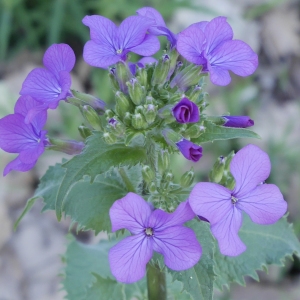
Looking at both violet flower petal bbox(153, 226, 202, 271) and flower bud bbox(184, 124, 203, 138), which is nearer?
violet flower petal bbox(153, 226, 202, 271)

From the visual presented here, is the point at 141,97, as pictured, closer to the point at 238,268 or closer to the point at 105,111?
the point at 105,111

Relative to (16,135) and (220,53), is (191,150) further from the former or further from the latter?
(16,135)

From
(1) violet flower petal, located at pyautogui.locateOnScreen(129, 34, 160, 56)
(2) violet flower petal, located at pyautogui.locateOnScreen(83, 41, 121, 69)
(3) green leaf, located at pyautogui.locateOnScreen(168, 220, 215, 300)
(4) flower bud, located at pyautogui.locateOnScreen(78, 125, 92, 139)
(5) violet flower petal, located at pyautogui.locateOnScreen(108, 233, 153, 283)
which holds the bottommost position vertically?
(3) green leaf, located at pyautogui.locateOnScreen(168, 220, 215, 300)

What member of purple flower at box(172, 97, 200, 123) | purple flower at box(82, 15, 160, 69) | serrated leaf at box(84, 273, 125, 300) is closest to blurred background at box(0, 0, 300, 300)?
serrated leaf at box(84, 273, 125, 300)

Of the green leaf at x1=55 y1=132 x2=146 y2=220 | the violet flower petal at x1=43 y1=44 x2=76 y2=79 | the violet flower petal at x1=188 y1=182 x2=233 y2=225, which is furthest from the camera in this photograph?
the violet flower petal at x1=43 y1=44 x2=76 y2=79

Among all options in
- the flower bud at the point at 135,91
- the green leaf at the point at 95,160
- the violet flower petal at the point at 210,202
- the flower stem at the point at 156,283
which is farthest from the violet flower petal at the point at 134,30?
the flower stem at the point at 156,283

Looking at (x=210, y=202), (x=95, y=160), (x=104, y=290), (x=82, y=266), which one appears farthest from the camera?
(x=82, y=266)

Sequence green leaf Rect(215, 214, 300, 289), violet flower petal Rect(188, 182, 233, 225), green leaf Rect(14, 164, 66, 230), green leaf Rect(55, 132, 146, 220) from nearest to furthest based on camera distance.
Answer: violet flower petal Rect(188, 182, 233, 225) < green leaf Rect(55, 132, 146, 220) < green leaf Rect(14, 164, 66, 230) < green leaf Rect(215, 214, 300, 289)

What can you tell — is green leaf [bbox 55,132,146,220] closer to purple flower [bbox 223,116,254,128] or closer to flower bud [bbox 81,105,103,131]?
flower bud [bbox 81,105,103,131]

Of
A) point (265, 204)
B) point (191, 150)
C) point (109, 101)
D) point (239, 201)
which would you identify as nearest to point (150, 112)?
point (191, 150)
